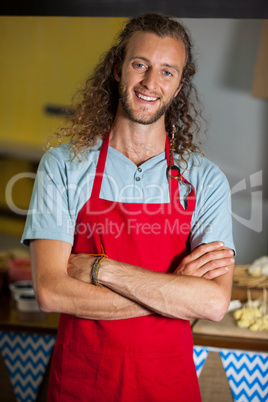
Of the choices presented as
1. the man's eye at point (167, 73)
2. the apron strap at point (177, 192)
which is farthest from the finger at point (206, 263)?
the man's eye at point (167, 73)

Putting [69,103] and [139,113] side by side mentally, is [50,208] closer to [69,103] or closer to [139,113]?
[139,113]

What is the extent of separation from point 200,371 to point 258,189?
1573 millimetres

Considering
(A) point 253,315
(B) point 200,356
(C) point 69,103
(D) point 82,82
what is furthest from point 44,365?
(C) point 69,103

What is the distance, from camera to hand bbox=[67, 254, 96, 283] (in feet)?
4.89

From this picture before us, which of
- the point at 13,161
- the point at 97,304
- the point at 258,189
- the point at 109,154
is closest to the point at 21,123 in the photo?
the point at 13,161

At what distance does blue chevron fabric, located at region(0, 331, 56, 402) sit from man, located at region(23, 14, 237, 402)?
0.71 metres

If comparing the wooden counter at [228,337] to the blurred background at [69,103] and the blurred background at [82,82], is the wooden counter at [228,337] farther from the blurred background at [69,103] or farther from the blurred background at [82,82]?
the blurred background at [82,82]

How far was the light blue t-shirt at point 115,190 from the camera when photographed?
1536 millimetres

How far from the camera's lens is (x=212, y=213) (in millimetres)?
Result: 1598

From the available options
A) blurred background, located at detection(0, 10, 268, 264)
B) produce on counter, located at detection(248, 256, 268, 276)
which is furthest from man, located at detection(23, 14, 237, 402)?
blurred background, located at detection(0, 10, 268, 264)

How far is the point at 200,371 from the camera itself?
2184 millimetres

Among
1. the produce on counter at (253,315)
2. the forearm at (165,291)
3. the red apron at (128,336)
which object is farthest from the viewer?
the produce on counter at (253,315)

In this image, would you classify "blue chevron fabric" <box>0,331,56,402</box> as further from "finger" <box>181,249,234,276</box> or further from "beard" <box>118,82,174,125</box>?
"beard" <box>118,82,174,125</box>

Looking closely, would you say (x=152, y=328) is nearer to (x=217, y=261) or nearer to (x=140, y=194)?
(x=217, y=261)
